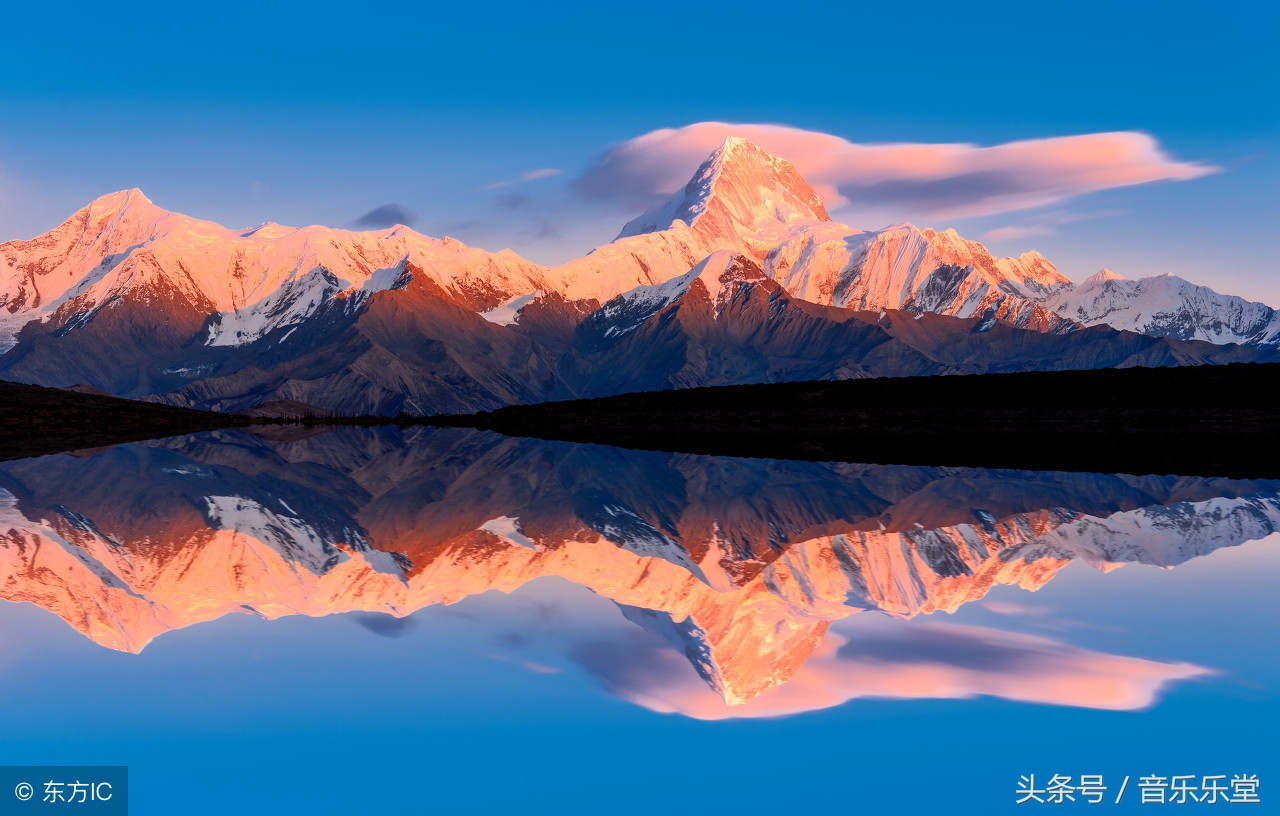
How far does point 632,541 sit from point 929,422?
375ft

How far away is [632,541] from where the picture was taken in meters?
34.6

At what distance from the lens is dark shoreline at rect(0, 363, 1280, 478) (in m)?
79.6

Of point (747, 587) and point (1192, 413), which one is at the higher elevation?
point (1192, 413)

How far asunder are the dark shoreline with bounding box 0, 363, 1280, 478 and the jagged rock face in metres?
20.3

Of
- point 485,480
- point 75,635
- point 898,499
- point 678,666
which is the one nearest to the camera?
point 678,666

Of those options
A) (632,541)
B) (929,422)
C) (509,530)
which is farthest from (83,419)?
(632,541)

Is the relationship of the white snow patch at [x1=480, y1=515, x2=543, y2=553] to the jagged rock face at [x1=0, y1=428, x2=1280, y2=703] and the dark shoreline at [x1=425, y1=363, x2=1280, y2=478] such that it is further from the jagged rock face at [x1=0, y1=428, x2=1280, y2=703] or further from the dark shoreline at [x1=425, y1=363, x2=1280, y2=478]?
the dark shoreline at [x1=425, y1=363, x2=1280, y2=478]

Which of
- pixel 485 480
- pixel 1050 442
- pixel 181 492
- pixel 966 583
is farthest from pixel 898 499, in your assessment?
pixel 1050 442

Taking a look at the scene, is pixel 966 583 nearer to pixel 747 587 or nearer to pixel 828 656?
pixel 747 587

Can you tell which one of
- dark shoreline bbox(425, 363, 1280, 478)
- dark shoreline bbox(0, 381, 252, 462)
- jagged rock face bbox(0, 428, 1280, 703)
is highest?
dark shoreline bbox(0, 381, 252, 462)

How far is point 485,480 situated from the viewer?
6012 cm

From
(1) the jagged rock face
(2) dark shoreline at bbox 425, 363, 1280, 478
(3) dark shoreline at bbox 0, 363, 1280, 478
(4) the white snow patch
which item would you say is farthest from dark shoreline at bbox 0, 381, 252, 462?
(4) the white snow patch

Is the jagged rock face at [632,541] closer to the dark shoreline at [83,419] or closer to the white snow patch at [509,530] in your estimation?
the white snow patch at [509,530]

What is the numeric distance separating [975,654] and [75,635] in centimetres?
1718
